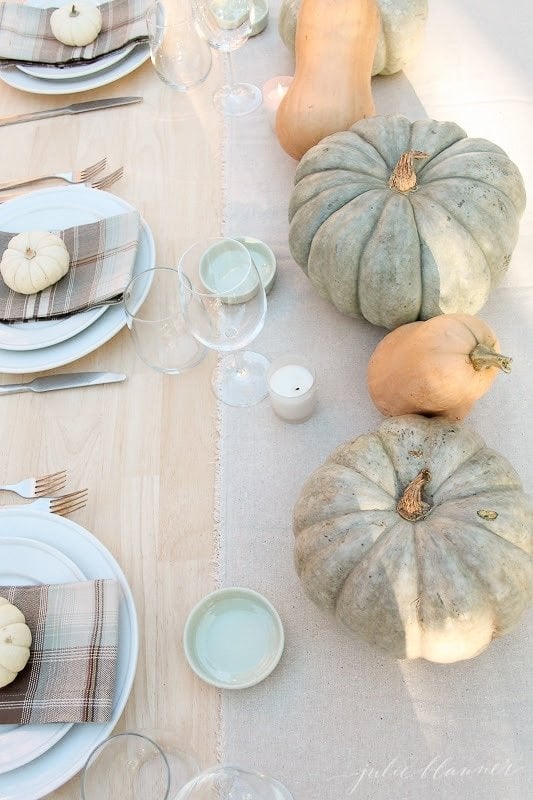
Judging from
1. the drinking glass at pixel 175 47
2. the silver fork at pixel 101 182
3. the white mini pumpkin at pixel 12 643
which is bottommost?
the white mini pumpkin at pixel 12 643

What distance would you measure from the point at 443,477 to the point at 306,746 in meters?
0.37

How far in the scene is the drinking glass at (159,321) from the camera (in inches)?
Result: 45.2

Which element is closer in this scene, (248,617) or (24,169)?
(248,617)

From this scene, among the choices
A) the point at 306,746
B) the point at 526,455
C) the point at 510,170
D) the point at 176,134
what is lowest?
the point at 306,746

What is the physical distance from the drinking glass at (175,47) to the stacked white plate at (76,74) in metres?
0.24

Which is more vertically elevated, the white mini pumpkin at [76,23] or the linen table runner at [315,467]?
the white mini pumpkin at [76,23]

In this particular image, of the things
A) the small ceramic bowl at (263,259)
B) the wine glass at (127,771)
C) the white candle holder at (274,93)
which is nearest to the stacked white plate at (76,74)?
the white candle holder at (274,93)

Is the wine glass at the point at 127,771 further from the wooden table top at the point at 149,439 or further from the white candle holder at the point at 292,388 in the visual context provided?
the white candle holder at the point at 292,388

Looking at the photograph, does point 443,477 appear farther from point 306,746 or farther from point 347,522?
point 306,746

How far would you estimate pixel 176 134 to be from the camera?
166cm

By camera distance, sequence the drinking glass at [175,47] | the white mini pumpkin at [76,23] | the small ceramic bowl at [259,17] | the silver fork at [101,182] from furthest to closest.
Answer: the small ceramic bowl at [259,17]
the white mini pumpkin at [76,23]
the silver fork at [101,182]
the drinking glass at [175,47]

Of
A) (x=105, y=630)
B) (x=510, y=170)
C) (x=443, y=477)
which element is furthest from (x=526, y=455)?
(x=105, y=630)

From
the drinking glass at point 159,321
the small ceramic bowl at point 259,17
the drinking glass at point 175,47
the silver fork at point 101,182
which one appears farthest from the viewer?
the small ceramic bowl at point 259,17

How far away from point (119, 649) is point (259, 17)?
1404 millimetres
